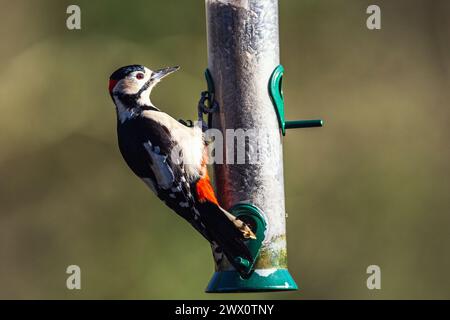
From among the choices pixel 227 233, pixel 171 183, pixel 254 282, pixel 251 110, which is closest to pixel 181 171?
pixel 171 183

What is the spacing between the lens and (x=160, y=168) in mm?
15070

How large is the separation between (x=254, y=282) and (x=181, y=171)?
43.4 inches

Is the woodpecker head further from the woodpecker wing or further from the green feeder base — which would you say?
the green feeder base

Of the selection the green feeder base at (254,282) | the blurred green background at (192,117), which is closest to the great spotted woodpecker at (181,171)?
the green feeder base at (254,282)

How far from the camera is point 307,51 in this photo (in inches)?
1019

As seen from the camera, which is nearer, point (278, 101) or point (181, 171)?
point (181, 171)

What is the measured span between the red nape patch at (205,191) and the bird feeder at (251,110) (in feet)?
0.72

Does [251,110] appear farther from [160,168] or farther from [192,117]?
[192,117]

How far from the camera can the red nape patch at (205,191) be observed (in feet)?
49.2

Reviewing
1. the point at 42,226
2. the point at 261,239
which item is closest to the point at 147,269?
the point at 42,226

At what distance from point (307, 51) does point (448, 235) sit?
341 centimetres

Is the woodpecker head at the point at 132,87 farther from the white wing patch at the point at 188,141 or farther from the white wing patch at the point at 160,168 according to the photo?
the white wing patch at the point at 160,168
